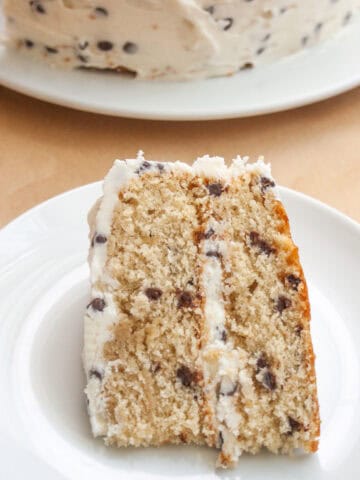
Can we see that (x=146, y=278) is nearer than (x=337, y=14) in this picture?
Yes

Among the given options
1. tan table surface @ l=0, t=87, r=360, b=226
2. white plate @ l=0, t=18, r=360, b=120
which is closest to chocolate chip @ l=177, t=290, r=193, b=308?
tan table surface @ l=0, t=87, r=360, b=226

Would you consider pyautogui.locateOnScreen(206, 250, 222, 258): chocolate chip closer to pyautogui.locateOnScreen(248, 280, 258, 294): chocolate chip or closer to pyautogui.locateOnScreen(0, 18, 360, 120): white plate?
pyautogui.locateOnScreen(248, 280, 258, 294): chocolate chip

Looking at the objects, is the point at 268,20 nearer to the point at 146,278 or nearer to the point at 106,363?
the point at 146,278

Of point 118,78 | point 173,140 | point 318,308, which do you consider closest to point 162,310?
point 318,308

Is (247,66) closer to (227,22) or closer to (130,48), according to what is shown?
(227,22)

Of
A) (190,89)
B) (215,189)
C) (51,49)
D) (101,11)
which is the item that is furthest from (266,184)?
(51,49)

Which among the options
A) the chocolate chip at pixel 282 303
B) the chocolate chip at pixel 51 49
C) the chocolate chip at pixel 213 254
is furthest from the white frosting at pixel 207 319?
the chocolate chip at pixel 51 49
